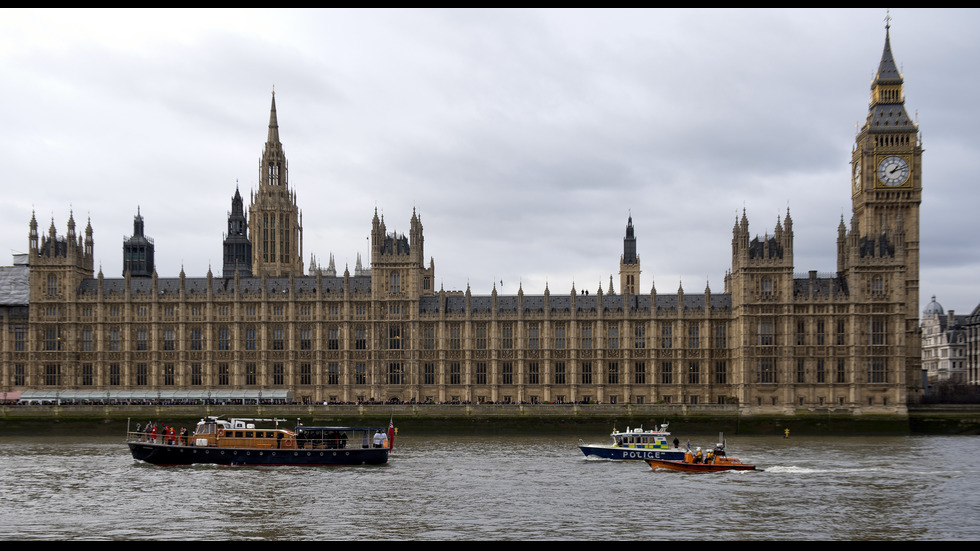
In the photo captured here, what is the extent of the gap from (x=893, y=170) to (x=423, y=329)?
6343 centimetres

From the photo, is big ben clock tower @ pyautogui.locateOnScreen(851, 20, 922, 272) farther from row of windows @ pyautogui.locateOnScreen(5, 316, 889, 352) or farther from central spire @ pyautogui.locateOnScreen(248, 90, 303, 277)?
central spire @ pyautogui.locateOnScreen(248, 90, 303, 277)

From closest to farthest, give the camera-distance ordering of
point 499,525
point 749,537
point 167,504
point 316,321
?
point 749,537
point 499,525
point 167,504
point 316,321

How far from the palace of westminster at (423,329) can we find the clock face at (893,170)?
26cm

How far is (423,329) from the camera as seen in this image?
413ft

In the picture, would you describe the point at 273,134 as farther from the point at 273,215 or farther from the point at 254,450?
the point at 254,450

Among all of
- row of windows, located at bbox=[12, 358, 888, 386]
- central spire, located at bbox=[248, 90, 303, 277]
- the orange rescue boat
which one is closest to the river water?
the orange rescue boat

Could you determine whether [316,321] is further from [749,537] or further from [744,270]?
[749,537]

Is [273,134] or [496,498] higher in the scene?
[273,134]

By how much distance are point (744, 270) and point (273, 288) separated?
194 feet

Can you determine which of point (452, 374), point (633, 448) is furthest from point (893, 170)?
point (633, 448)

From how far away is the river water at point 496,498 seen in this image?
42594mm

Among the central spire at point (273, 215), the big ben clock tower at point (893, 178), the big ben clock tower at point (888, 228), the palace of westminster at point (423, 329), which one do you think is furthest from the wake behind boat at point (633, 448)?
the central spire at point (273, 215)
